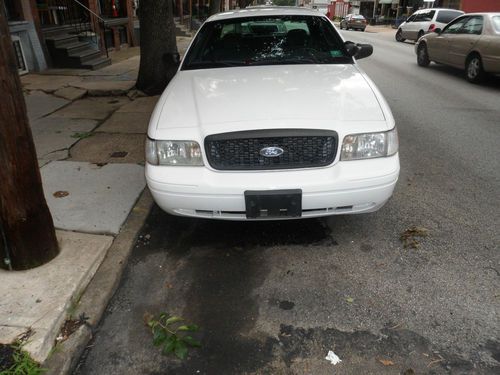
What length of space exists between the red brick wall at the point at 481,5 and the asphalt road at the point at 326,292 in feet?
86.4

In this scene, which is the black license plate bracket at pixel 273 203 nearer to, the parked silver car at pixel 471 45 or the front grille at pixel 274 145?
the front grille at pixel 274 145

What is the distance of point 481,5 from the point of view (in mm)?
26484

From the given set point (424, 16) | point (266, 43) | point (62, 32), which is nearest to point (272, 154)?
point (266, 43)

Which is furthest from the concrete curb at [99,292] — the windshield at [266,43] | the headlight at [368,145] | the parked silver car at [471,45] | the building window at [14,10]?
the building window at [14,10]

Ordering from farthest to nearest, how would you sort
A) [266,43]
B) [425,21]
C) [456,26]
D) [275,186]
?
[425,21] → [456,26] → [266,43] → [275,186]

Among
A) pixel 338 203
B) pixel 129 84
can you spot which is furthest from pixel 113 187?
pixel 129 84

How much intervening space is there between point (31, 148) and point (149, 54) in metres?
5.93

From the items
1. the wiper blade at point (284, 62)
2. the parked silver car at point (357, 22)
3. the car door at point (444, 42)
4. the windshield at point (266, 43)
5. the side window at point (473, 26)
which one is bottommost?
the parked silver car at point (357, 22)

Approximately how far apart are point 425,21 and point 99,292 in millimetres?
20528

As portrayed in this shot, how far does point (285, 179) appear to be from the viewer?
2.87 m

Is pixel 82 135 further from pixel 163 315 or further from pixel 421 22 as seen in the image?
pixel 421 22

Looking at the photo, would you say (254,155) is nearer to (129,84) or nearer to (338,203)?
(338,203)

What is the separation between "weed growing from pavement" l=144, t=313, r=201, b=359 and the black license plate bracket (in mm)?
822

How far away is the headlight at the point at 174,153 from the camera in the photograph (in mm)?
2955
